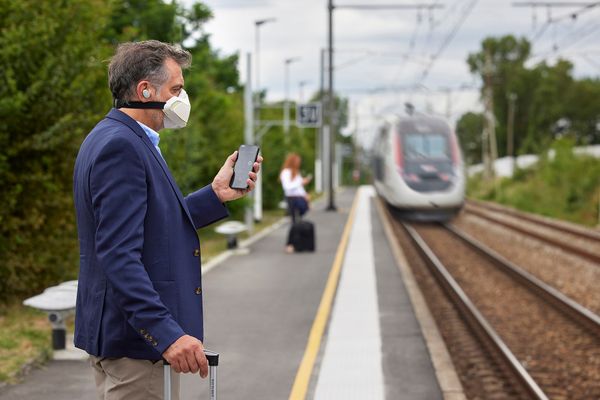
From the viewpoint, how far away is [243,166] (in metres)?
3.36

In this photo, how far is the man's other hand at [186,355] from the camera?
280 centimetres

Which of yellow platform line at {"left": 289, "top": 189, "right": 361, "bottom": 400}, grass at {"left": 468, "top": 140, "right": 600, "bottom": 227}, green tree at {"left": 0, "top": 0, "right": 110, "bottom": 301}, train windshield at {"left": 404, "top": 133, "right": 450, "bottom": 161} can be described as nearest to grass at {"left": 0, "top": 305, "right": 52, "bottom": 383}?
green tree at {"left": 0, "top": 0, "right": 110, "bottom": 301}

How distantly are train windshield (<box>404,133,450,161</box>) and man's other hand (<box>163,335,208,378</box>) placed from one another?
2069cm

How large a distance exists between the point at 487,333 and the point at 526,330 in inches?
49.1

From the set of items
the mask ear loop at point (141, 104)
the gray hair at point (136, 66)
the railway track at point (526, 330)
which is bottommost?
the railway track at point (526, 330)

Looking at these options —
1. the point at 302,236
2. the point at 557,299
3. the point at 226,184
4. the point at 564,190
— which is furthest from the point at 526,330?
the point at 564,190

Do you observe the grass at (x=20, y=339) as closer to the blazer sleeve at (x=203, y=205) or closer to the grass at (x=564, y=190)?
the blazer sleeve at (x=203, y=205)

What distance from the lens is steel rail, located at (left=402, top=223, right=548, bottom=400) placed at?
23.6ft

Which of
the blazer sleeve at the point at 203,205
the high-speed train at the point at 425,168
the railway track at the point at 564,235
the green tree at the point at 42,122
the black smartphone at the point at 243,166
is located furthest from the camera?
the high-speed train at the point at 425,168

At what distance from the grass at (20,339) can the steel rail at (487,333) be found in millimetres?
3987

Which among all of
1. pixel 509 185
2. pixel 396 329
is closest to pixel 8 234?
pixel 396 329

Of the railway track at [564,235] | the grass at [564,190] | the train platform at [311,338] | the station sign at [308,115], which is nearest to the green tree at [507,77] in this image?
the grass at [564,190]

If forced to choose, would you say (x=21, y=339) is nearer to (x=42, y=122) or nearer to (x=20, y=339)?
(x=20, y=339)

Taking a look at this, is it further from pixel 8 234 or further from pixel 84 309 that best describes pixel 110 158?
pixel 8 234
